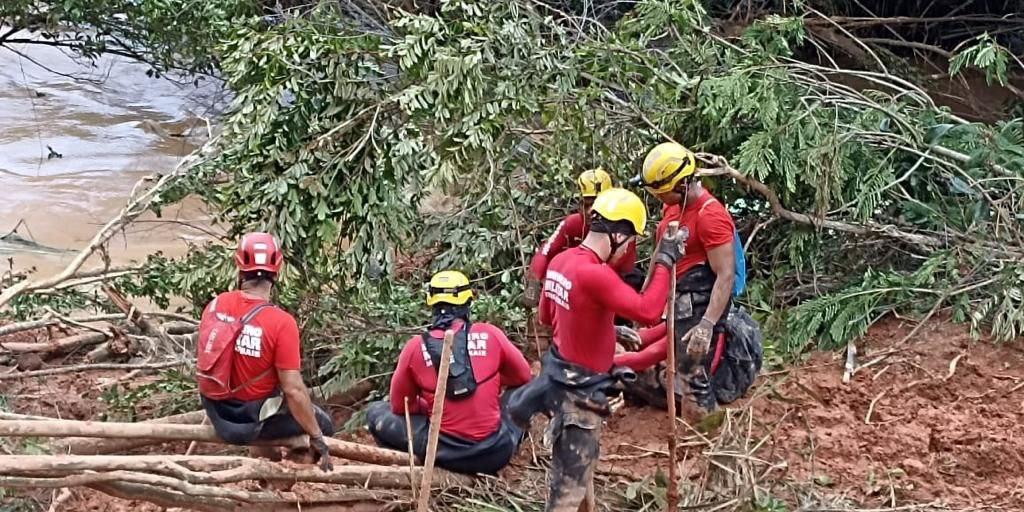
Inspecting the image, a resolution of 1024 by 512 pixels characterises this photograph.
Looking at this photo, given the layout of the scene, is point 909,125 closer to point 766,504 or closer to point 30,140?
point 766,504

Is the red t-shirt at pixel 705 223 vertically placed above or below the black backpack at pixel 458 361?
above

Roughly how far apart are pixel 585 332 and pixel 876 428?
7.11 feet

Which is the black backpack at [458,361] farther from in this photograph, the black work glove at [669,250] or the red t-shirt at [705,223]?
the black work glove at [669,250]

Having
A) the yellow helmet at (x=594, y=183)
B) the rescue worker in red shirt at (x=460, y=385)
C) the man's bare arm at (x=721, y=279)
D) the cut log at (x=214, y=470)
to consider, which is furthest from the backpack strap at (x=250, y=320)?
the man's bare arm at (x=721, y=279)

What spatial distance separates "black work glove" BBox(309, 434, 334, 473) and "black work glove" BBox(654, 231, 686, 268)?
1.66 meters

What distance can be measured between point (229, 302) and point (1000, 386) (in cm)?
427

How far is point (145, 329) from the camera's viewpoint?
694 cm

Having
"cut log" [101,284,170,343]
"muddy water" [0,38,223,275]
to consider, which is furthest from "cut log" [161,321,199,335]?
"muddy water" [0,38,223,275]

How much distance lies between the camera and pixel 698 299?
5.25 metres

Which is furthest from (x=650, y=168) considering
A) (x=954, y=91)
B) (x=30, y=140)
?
(x=30, y=140)

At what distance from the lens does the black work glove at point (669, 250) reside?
12.8 feet

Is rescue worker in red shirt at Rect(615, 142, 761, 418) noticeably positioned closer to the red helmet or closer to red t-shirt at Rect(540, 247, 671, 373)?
red t-shirt at Rect(540, 247, 671, 373)

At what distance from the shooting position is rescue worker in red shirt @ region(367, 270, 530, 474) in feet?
15.6

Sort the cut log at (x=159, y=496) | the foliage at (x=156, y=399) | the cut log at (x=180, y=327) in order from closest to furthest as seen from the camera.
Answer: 1. the cut log at (x=159, y=496)
2. the foliage at (x=156, y=399)
3. the cut log at (x=180, y=327)
